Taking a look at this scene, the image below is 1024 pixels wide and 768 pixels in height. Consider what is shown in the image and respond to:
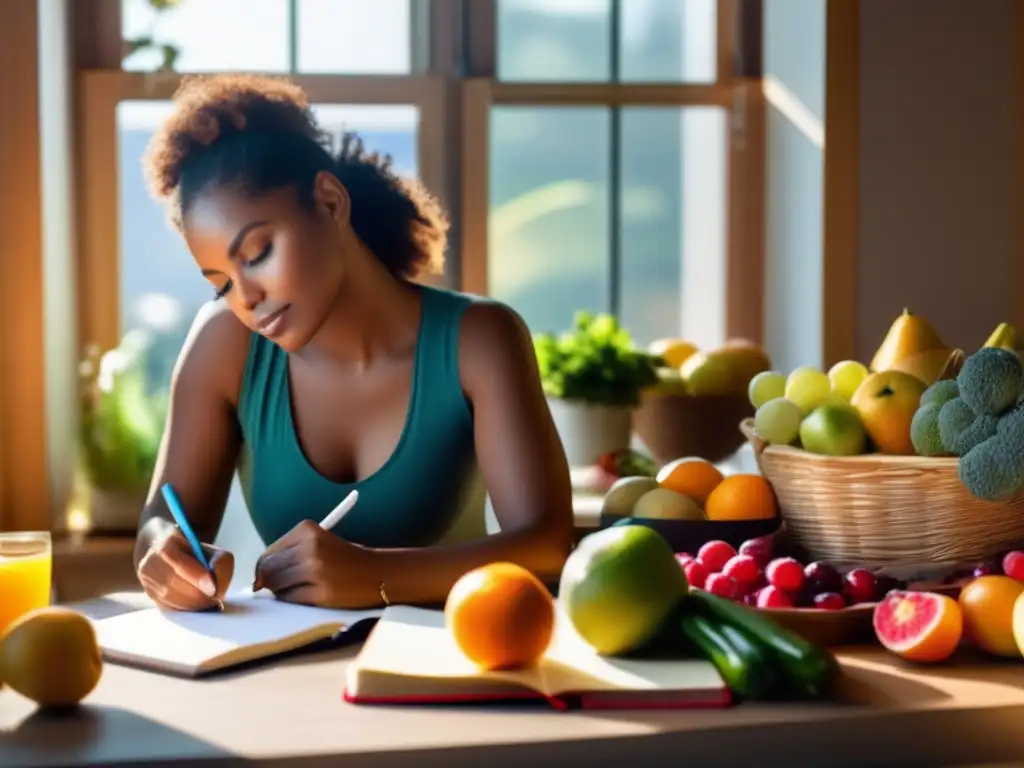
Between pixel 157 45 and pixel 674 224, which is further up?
pixel 157 45

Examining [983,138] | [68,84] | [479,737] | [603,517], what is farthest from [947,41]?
[479,737]

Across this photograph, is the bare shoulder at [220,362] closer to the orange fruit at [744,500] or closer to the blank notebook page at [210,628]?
the blank notebook page at [210,628]

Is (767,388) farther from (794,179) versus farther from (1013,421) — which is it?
(794,179)

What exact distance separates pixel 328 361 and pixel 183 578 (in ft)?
1.59

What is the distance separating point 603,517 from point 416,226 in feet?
1.64

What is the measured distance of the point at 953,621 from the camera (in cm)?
117

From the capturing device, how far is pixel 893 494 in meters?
1.37

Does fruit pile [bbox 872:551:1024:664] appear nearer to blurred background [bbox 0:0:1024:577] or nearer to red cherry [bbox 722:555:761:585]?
red cherry [bbox 722:555:761:585]

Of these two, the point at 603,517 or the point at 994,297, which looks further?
the point at 994,297

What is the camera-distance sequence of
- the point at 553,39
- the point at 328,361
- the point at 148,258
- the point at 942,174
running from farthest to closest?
the point at 553,39 → the point at 148,258 → the point at 942,174 → the point at 328,361

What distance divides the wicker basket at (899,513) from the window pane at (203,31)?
6.13 ft

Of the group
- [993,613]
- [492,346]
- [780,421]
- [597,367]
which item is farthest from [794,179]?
[993,613]

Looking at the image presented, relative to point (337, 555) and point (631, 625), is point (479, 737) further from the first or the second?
point (337, 555)

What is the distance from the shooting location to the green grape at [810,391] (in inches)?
61.3
